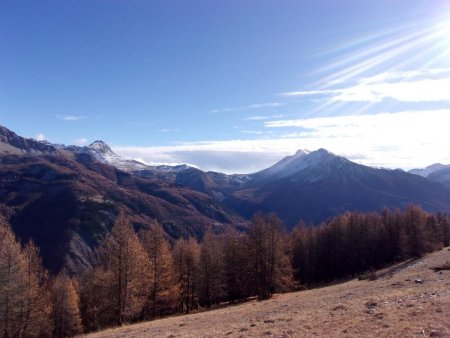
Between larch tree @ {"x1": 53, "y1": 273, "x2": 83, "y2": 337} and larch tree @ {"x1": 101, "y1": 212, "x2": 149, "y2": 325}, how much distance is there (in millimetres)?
17148

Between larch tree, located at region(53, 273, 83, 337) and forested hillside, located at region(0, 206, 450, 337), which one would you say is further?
larch tree, located at region(53, 273, 83, 337)

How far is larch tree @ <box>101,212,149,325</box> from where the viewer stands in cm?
4819

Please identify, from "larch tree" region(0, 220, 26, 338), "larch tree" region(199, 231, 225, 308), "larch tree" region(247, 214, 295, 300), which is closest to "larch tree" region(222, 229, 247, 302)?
"larch tree" region(199, 231, 225, 308)

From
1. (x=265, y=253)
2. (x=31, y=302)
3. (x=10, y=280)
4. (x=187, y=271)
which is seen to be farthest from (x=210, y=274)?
(x=10, y=280)

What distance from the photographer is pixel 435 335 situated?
1634 centimetres

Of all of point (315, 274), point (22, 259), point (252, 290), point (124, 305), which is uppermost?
point (22, 259)

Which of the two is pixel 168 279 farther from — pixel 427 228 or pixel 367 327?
pixel 427 228

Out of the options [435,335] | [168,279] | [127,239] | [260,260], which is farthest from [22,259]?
[435,335]

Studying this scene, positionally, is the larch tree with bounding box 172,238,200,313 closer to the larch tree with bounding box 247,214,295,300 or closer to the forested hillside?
the forested hillside

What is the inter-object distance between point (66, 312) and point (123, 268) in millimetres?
23309

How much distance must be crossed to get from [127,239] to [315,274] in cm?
7618

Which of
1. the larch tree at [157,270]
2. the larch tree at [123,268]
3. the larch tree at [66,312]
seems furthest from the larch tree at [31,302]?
the larch tree at [157,270]

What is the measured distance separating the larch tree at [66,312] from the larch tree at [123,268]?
56.3ft

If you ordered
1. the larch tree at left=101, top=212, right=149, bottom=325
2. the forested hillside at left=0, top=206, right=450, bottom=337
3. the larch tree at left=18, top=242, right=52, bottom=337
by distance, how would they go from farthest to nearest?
the larch tree at left=18, top=242, right=52, bottom=337 → the forested hillside at left=0, top=206, right=450, bottom=337 → the larch tree at left=101, top=212, right=149, bottom=325
